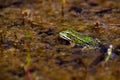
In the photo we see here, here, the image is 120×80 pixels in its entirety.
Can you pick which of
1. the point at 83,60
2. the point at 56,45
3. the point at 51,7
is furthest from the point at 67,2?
the point at 83,60

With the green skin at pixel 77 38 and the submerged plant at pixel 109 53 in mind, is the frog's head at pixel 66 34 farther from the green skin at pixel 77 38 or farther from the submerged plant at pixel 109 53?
the submerged plant at pixel 109 53

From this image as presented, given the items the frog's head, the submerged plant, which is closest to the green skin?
the frog's head

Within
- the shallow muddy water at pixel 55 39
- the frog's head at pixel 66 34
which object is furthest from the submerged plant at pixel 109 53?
the frog's head at pixel 66 34

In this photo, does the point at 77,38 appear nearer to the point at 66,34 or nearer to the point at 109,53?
the point at 66,34

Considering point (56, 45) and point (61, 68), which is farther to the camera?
point (56, 45)

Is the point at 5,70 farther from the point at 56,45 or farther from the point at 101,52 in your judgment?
the point at 101,52

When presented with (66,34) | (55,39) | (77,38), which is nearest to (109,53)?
(77,38)
